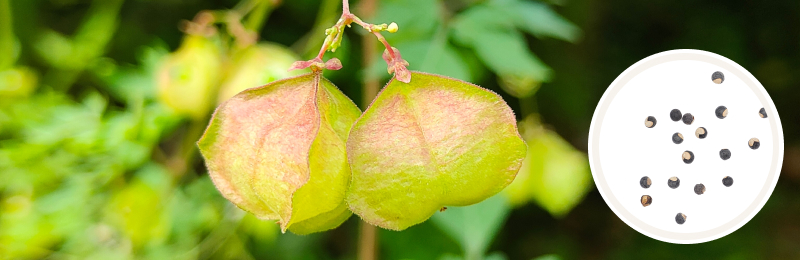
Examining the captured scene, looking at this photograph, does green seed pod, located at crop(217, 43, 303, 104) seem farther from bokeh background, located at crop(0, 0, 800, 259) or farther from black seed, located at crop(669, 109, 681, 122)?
black seed, located at crop(669, 109, 681, 122)

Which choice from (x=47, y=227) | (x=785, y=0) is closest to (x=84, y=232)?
(x=47, y=227)

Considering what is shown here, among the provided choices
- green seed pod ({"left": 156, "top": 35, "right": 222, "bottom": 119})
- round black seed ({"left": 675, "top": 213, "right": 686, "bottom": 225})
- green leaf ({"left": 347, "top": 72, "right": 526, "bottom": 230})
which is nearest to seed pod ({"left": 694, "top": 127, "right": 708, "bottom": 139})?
round black seed ({"left": 675, "top": 213, "right": 686, "bottom": 225})

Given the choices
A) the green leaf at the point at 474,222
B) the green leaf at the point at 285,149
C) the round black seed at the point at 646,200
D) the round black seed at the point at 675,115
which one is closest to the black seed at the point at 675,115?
the round black seed at the point at 675,115

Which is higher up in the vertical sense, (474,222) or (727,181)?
(727,181)

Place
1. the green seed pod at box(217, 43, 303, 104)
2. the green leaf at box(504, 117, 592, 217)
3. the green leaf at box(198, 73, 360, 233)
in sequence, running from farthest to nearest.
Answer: the green leaf at box(504, 117, 592, 217)
the green seed pod at box(217, 43, 303, 104)
the green leaf at box(198, 73, 360, 233)

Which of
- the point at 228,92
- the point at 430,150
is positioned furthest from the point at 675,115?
the point at 228,92

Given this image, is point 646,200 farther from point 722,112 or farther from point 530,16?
point 530,16

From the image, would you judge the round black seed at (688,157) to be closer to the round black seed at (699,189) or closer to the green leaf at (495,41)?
the round black seed at (699,189)
